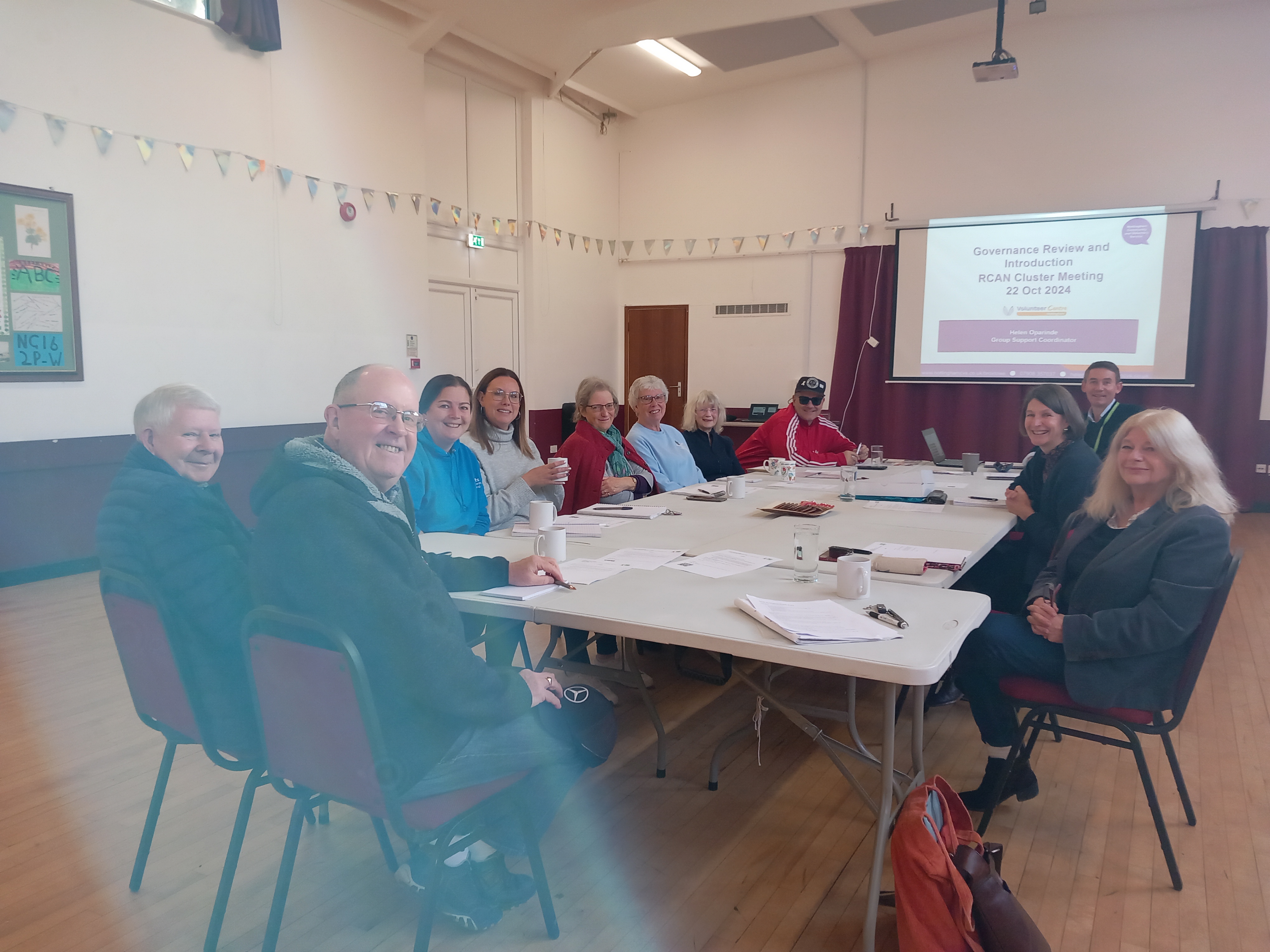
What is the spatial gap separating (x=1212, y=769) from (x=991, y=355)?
5705mm

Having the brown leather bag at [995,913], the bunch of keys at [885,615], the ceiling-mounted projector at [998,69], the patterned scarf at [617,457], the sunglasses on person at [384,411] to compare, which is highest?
the ceiling-mounted projector at [998,69]

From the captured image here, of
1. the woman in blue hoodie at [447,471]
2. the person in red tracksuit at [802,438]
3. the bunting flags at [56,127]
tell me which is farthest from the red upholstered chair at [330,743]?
the bunting flags at [56,127]

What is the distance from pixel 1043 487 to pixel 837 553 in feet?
4.30

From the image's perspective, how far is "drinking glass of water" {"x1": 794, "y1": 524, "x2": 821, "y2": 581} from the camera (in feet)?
7.20

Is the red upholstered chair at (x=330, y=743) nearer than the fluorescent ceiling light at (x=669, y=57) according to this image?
Yes

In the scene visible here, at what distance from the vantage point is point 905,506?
11.9ft

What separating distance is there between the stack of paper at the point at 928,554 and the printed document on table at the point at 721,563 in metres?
0.35

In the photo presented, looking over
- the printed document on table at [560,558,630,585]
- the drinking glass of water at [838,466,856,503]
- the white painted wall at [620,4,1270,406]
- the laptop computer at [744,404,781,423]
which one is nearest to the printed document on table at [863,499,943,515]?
the drinking glass of water at [838,466,856,503]

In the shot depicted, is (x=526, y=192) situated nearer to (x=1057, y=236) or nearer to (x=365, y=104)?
(x=365, y=104)

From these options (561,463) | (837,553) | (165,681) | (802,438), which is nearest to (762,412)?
(802,438)

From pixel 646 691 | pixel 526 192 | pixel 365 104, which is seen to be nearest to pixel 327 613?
pixel 646 691

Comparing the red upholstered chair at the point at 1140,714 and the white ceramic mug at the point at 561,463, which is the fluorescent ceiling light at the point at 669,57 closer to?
the white ceramic mug at the point at 561,463

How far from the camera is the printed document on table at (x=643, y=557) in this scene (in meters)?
2.40

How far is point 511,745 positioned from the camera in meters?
1.66
